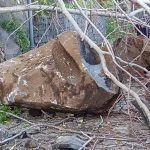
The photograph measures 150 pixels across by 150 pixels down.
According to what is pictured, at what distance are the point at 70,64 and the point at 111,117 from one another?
799 millimetres

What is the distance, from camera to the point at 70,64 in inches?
236

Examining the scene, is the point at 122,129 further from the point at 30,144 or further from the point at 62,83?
the point at 30,144

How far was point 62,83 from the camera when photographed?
592 cm

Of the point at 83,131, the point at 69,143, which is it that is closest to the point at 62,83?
the point at 83,131

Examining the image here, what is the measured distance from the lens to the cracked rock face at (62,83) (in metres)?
5.88

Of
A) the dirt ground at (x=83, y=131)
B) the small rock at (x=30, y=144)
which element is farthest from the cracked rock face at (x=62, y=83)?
the small rock at (x=30, y=144)

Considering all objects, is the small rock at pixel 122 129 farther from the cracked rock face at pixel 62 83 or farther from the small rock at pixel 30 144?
the small rock at pixel 30 144

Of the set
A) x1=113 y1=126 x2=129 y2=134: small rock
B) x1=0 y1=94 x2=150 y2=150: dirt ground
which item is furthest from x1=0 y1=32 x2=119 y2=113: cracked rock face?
x1=113 y1=126 x2=129 y2=134: small rock

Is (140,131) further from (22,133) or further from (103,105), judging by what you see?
(22,133)

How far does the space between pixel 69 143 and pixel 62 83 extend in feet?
4.56

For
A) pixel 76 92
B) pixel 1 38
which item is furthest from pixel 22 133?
pixel 1 38

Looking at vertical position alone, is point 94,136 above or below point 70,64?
below

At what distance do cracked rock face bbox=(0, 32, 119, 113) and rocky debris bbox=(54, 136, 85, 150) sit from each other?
105 centimetres

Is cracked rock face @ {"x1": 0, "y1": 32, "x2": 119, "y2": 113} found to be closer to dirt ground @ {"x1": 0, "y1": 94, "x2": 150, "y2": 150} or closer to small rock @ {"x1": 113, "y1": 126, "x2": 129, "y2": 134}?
dirt ground @ {"x1": 0, "y1": 94, "x2": 150, "y2": 150}
